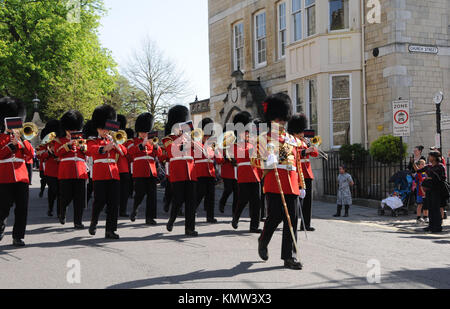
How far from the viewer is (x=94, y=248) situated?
771 cm

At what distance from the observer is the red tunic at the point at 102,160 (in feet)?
28.5

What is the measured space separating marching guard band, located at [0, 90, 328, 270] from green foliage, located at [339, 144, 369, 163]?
451 cm

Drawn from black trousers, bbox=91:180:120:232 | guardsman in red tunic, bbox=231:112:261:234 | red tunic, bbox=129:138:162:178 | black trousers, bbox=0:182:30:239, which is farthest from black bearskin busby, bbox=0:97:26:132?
guardsman in red tunic, bbox=231:112:261:234

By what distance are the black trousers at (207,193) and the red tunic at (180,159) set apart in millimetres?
1886

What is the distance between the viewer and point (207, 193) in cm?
1105

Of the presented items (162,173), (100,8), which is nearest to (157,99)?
(100,8)

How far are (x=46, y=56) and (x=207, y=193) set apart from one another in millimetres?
24448

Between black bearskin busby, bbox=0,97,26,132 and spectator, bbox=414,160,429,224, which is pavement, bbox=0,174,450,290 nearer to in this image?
spectator, bbox=414,160,429,224

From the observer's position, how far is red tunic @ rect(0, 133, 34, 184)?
799cm

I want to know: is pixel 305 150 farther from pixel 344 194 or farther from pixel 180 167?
pixel 344 194

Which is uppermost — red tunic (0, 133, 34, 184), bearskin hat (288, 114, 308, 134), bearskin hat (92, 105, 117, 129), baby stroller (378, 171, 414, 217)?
bearskin hat (92, 105, 117, 129)

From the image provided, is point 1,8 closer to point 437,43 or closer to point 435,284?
point 437,43

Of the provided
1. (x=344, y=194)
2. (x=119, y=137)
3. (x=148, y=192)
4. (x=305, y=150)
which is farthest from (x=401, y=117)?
(x=119, y=137)

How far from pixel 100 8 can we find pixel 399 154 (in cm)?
2703
